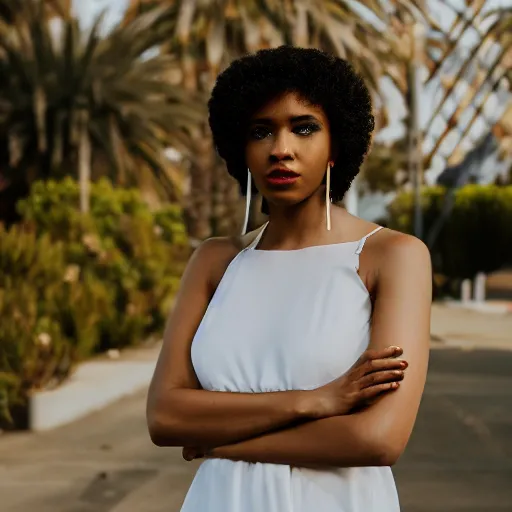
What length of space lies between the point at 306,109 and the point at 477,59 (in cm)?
5116

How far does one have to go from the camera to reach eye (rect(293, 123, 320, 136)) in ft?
7.79

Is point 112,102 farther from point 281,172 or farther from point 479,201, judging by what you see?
point 281,172

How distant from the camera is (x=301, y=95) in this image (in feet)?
7.84

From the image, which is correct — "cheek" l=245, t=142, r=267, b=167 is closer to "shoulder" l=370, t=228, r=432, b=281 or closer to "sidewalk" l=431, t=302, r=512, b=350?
"shoulder" l=370, t=228, r=432, b=281

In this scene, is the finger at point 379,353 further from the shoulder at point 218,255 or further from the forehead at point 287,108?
the forehead at point 287,108

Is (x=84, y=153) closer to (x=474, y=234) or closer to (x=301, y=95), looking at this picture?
(x=474, y=234)

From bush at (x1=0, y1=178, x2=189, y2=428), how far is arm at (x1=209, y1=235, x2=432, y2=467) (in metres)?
7.69

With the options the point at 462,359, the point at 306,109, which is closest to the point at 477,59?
the point at 462,359

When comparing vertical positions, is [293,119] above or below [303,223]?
above

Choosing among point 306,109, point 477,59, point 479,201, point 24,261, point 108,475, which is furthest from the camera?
point 477,59

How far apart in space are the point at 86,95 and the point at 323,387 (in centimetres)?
2419

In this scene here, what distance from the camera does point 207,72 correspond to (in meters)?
27.5

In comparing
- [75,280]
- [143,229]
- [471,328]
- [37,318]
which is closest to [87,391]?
[37,318]

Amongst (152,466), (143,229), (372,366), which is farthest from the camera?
(143,229)
